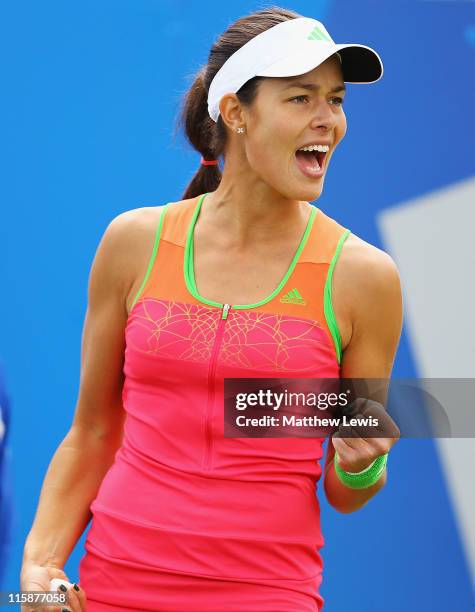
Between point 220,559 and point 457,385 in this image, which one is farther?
point 457,385

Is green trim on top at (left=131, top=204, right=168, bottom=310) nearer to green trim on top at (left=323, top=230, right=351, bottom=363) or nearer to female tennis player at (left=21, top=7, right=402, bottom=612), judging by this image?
female tennis player at (left=21, top=7, right=402, bottom=612)

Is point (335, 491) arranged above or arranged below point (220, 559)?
above

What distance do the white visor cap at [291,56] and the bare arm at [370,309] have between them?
30 centimetres

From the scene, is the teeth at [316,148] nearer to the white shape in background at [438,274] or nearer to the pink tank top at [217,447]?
the pink tank top at [217,447]

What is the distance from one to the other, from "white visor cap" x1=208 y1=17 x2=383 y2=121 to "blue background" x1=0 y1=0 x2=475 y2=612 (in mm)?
951

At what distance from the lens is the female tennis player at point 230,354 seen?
181 centimetres

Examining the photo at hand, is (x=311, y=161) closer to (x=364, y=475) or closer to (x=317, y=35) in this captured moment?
(x=317, y=35)

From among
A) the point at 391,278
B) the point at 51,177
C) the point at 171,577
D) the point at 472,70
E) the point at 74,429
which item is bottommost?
the point at 171,577

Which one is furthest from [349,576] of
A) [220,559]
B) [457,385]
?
[220,559]

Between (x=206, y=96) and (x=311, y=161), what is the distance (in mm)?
337

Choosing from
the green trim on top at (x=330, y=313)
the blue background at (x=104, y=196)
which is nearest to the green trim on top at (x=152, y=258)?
the green trim on top at (x=330, y=313)

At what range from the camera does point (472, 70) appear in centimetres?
291

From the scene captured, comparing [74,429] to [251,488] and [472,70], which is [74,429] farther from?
[472,70]

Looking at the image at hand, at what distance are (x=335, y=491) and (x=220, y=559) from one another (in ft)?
0.90
